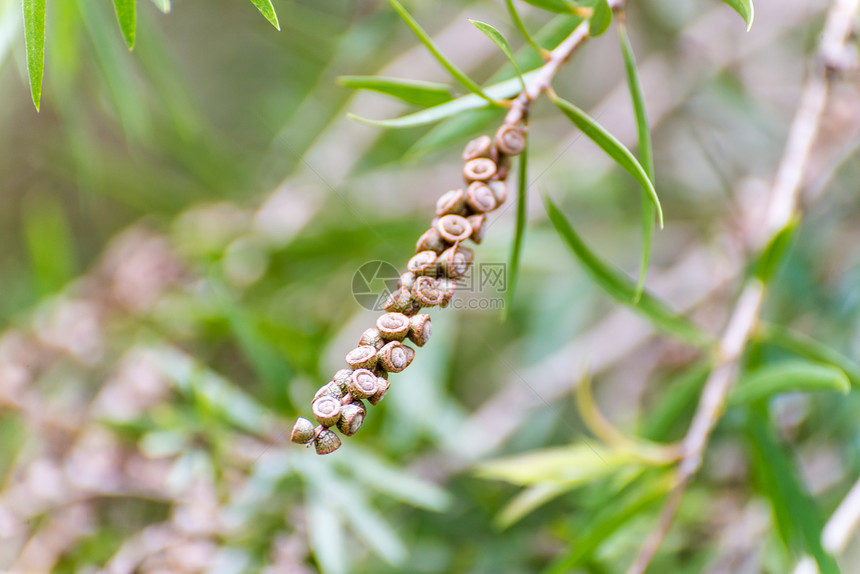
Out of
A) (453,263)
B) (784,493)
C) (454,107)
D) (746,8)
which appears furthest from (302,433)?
(784,493)

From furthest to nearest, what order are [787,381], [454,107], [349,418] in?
1. [787,381]
2. [454,107]
3. [349,418]

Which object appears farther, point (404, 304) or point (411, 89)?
point (411, 89)

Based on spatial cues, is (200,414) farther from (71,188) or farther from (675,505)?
(71,188)

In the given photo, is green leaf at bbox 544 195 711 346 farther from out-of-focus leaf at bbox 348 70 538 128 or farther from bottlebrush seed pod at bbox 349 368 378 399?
bottlebrush seed pod at bbox 349 368 378 399

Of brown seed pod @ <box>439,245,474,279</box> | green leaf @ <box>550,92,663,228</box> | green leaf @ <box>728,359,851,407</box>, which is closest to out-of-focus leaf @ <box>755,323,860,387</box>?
green leaf @ <box>728,359,851,407</box>

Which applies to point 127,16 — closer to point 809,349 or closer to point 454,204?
point 454,204

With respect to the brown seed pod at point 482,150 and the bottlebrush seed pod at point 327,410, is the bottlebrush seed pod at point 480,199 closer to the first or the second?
the brown seed pod at point 482,150

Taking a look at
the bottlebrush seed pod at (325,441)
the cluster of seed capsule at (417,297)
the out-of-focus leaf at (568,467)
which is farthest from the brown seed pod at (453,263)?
the out-of-focus leaf at (568,467)

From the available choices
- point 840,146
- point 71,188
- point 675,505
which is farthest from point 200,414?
point 71,188
